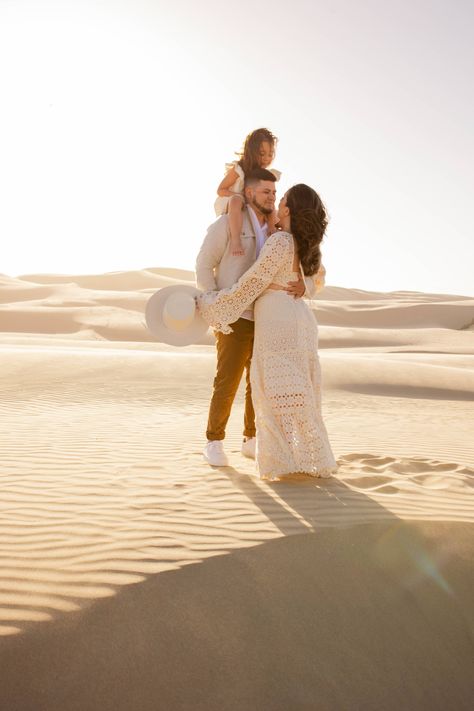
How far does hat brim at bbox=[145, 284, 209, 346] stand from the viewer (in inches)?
185

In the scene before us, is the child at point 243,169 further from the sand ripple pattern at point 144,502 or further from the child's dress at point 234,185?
the sand ripple pattern at point 144,502

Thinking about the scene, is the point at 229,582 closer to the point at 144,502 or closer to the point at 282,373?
the point at 144,502

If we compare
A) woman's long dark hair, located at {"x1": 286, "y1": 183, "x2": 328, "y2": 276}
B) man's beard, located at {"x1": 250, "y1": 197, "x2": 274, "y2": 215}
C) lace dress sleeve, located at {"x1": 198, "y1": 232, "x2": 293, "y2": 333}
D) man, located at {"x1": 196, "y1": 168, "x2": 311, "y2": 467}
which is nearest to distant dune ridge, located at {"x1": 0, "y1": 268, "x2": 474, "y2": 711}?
man, located at {"x1": 196, "y1": 168, "x2": 311, "y2": 467}

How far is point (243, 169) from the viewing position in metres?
4.82

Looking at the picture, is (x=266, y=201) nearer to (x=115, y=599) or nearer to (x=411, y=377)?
(x=115, y=599)

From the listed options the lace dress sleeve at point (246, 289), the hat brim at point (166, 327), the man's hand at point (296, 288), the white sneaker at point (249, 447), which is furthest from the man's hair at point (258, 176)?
the white sneaker at point (249, 447)

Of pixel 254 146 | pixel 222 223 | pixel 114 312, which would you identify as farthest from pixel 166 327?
pixel 114 312

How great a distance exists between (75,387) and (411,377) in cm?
709

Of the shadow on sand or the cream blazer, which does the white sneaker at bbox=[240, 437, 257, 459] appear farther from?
the shadow on sand

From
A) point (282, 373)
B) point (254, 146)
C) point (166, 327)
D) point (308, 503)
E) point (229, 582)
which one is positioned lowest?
point (229, 582)

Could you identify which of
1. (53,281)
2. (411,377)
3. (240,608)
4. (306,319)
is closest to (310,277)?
(306,319)

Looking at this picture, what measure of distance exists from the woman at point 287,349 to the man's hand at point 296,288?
0.04m

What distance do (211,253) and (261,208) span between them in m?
0.52

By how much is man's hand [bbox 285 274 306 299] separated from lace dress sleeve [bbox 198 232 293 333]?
16 centimetres
